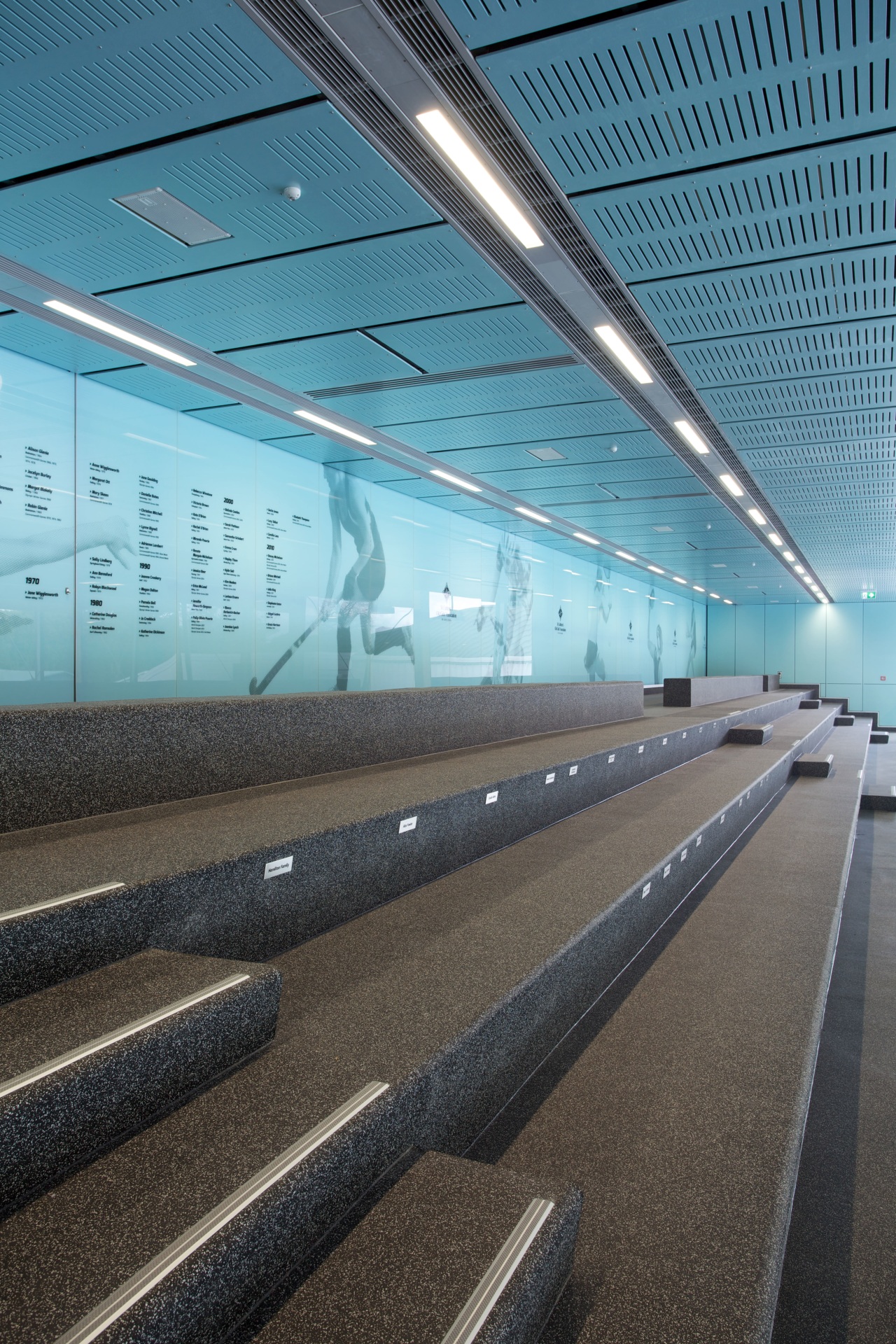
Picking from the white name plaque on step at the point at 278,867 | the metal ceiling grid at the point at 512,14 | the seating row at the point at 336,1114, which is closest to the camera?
the seating row at the point at 336,1114

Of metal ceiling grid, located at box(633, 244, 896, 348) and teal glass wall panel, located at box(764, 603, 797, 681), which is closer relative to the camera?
metal ceiling grid, located at box(633, 244, 896, 348)

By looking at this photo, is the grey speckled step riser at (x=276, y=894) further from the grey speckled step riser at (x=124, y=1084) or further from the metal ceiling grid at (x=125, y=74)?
the metal ceiling grid at (x=125, y=74)

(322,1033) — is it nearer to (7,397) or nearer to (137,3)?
(137,3)

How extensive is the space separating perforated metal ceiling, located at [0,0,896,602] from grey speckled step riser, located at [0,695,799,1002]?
2.65 meters

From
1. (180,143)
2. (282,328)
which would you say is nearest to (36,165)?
(180,143)

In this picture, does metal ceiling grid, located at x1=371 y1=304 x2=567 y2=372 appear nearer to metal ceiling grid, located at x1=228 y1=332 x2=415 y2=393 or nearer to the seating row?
metal ceiling grid, located at x1=228 y1=332 x2=415 y2=393

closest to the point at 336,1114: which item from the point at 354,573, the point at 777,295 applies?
the point at 777,295

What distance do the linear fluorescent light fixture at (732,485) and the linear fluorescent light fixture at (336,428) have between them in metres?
3.68

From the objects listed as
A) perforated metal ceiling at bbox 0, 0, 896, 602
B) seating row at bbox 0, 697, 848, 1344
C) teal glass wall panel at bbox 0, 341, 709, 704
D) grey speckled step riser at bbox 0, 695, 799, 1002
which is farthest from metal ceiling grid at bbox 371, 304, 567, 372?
seating row at bbox 0, 697, 848, 1344

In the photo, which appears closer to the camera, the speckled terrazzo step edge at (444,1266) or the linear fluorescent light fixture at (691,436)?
the speckled terrazzo step edge at (444,1266)

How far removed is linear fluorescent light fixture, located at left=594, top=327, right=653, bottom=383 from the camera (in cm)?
482

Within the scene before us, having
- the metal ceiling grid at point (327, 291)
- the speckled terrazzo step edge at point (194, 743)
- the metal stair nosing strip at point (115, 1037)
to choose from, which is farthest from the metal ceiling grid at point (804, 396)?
the metal stair nosing strip at point (115, 1037)

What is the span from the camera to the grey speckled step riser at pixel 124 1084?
122cm

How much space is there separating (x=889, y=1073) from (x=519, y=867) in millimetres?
1672
